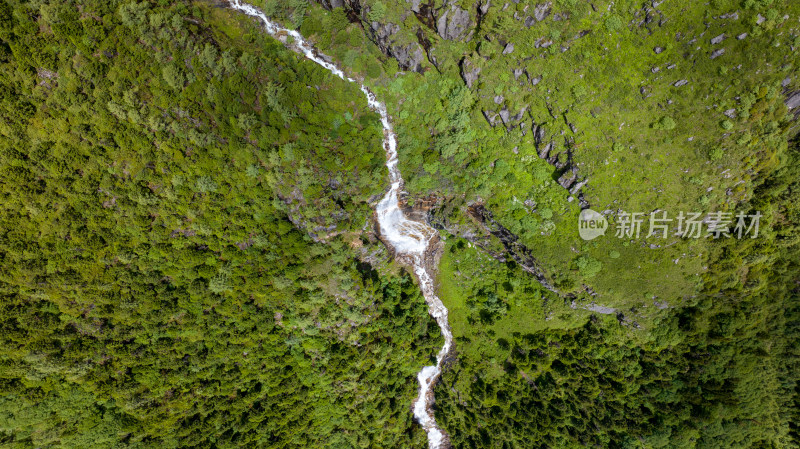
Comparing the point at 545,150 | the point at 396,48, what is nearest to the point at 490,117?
the point at 545,150

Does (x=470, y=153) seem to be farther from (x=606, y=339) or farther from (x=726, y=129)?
(x=606, y=339)

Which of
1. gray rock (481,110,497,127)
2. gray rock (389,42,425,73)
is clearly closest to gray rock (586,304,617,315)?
gray rock (481,110,497,127)

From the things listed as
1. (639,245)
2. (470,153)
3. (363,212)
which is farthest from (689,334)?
(363,212)

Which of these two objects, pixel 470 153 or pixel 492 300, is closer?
pixel 470 153

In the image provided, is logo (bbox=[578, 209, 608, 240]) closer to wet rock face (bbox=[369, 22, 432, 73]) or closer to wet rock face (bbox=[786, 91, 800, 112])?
wet rock face (bbox=[786, 91, 800, 112])

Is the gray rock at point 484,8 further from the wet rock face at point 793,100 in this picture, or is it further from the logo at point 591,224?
the wet rock face at point 793,100

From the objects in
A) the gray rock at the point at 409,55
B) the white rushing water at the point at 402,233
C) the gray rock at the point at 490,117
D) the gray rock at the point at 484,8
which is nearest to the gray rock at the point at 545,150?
the gray rock at the point at 490,117
